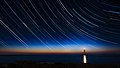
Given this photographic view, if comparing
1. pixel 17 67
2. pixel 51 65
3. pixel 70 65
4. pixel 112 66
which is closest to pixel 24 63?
pixel 17 67

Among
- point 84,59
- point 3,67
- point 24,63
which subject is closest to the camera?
point 3,67

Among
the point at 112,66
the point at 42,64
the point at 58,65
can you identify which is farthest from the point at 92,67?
the point at 42,64

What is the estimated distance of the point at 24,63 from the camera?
7230mm

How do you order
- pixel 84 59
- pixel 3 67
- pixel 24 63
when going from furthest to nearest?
1. pixel 84 59
2. pixel 24 63
3. pixel 3 67

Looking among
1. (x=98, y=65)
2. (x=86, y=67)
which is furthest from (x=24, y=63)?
(x=98, y=65)

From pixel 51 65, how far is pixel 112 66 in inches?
91.4

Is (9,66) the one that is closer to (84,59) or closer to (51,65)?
(51,65)

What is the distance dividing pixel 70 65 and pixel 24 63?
5.71ft

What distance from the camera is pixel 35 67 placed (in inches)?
282

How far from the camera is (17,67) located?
6898 mm

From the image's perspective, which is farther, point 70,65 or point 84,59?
point 84,59

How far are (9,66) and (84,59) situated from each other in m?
3.99

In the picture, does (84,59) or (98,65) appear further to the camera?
(84,59)

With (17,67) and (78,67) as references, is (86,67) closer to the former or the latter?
(78,67)
